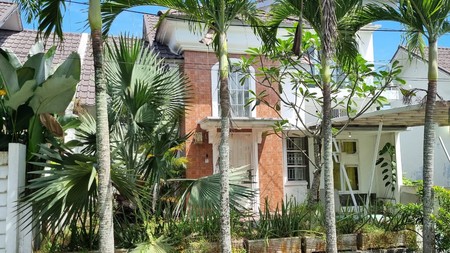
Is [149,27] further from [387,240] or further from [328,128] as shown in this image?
[387,240]

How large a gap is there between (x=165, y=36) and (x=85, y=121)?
6501 mm

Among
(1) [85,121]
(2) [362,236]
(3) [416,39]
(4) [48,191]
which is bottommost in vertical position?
(2) [362,236]

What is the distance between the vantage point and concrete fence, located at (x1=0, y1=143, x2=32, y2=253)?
6270 mm

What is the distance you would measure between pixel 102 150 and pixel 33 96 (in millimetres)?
2261

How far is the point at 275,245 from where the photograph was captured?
25.4 ft

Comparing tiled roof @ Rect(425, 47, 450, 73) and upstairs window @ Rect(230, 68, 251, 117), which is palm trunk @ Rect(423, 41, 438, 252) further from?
tiled roof @ Rect(425, 47, 450, 73)

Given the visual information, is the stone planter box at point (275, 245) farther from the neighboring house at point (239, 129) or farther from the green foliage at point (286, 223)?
the neighboring house at point (239, 129)

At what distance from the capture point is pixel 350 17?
8.17 metres

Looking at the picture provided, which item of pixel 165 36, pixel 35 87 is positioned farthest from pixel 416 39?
pixel 165 36

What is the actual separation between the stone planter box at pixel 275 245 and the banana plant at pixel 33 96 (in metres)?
3.74

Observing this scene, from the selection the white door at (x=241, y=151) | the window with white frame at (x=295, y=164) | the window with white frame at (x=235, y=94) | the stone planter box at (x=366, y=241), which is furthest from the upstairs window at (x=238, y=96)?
the stone planter box at (x=366, y=241)

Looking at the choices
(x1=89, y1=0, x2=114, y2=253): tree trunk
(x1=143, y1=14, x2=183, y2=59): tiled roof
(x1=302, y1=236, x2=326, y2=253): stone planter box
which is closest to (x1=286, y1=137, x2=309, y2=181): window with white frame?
(x1=143, y1=14, x2=183, y2=59): tiled roof

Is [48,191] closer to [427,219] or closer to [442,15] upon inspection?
[427,219]

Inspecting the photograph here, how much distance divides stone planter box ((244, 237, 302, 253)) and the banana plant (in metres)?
3.74
